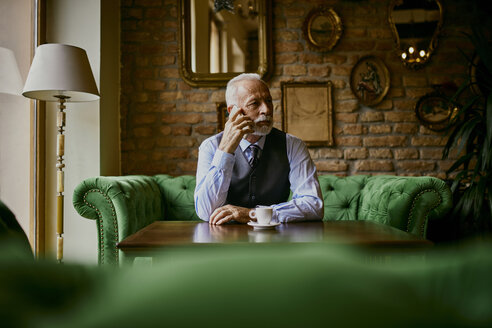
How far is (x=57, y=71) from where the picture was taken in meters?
2.32

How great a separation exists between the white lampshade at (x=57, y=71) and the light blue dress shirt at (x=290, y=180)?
92cm

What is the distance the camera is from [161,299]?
17 centimetres

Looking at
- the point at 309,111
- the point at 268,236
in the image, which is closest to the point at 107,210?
the point at 268,236

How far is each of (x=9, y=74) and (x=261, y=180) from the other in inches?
67.3

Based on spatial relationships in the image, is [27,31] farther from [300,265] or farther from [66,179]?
[300,265]

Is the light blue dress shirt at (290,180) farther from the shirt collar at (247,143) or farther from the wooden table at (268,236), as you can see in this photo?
the wooden table at (268,236)

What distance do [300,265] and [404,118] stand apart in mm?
3512

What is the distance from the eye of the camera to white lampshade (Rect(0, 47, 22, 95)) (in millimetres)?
2385

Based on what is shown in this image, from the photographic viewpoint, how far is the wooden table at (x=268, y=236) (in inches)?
45.2

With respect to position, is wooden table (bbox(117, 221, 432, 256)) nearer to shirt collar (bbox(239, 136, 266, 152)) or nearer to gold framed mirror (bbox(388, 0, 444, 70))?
shirt collar (bbox(239, 136, 266, 152))

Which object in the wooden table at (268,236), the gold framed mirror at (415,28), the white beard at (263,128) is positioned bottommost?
the wooden table at (268,236)

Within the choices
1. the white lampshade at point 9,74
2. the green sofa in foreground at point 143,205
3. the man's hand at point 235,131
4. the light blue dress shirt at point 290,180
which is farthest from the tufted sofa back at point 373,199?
the white lampshade at point 9,74

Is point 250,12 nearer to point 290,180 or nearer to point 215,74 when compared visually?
point 215,74

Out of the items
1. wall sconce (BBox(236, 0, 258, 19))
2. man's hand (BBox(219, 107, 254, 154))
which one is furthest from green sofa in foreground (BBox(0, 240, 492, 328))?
wall sconce (BBox(236, 0, 258, 19))
